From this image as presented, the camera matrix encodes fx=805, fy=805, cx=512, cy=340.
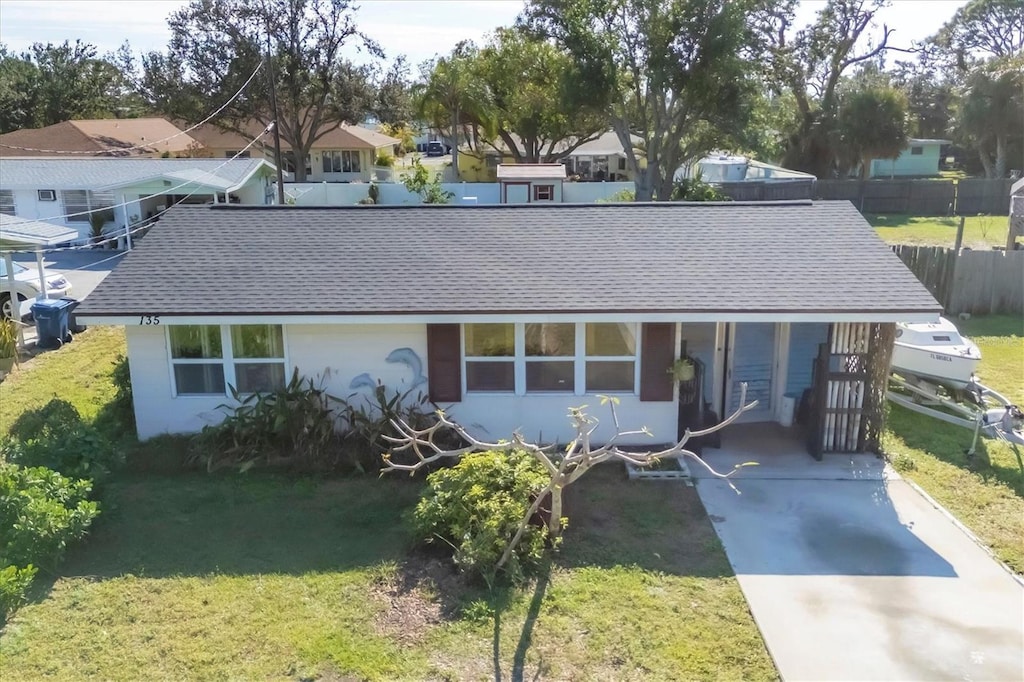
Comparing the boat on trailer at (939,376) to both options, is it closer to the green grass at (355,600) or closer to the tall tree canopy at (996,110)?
the green grass at (355,600)

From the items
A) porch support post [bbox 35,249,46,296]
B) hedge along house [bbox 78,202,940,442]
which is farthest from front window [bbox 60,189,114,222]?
hedge along house [bbox 78,202,940,442]

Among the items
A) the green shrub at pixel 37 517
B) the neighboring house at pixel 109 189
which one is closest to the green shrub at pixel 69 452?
the green shrub at pixel 37 517

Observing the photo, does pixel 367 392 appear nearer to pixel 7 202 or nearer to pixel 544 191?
pixel 544 191

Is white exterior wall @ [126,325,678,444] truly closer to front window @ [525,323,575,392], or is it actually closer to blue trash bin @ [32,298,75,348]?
front window @ [525,323,575,392]

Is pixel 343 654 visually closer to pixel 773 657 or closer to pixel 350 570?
pixel 350 570

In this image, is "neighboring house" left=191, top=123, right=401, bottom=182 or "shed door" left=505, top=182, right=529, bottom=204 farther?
"neighboring house" left=191, top=123, right=401, bottom=182

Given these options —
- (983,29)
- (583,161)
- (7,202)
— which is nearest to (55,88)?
(7,202)

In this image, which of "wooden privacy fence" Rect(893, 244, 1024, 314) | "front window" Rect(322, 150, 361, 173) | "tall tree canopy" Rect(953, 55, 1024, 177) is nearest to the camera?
"wooden privacy fence" Rect(893, 244, 1024, 314)
